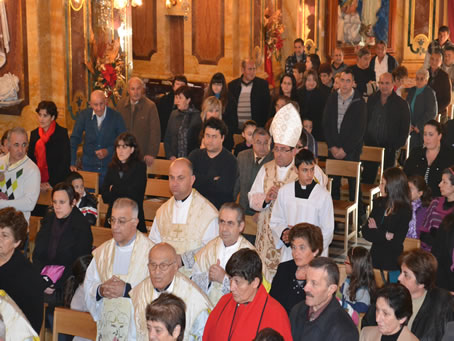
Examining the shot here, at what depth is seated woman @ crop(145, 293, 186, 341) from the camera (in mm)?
4145

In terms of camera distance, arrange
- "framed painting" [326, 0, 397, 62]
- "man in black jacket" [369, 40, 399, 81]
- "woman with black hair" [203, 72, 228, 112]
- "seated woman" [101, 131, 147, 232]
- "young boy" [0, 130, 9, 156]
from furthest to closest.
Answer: "framed painting" [326, 0, 397, 62] < "man in black jacket" [369, 40, 399, 81] < "woman with black hair" [203, 72, 228, 112] < "young boy" [0, 130, 9, 156] < "seated woman" [101, 131, 147, 232]

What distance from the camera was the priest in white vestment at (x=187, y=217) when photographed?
6148 millimetres

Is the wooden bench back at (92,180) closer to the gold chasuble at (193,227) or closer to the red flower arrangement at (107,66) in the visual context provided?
the gold chasuble at (193,227)

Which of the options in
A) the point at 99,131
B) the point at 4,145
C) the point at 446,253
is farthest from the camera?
the point at 99,131

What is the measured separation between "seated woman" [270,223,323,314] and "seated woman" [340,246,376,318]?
0.55 m

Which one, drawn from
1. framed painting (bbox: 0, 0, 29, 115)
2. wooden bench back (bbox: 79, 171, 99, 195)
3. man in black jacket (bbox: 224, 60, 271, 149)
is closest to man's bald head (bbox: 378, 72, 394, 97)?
man in black jacket (bbox: 224, 60, 271, 149)

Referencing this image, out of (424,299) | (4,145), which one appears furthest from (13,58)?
(424,299)

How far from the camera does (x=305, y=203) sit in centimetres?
643

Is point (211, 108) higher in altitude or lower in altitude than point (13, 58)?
lower

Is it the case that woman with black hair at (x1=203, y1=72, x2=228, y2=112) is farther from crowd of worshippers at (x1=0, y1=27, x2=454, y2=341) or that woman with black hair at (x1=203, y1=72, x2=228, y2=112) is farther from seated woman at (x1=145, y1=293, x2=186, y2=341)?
seated woman at (x1=145, y1=293, x2=186, y2=341)

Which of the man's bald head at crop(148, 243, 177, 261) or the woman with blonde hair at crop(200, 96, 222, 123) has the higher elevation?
the woman with blonde hair at crop(200, 96, 222, 123)

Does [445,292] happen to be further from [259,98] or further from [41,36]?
[41,36]

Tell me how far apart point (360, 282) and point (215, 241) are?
1.12 meters

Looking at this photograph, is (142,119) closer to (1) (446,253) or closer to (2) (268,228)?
(2) (268,228)
